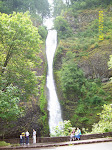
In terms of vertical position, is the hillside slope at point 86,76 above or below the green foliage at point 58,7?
below

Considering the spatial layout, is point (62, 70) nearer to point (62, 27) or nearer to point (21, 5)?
point (62, 27)

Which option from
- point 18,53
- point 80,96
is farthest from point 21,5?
point 18,53

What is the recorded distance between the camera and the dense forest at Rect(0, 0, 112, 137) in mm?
14141

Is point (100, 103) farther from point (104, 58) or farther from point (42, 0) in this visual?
point (42, 0)

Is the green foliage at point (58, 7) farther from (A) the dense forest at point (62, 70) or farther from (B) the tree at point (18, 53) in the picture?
(B) the tree at point (18, 53)

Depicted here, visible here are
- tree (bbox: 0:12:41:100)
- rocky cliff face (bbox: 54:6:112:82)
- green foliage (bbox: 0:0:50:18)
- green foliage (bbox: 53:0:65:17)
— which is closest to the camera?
tree (bbox: 0:12:41:100)

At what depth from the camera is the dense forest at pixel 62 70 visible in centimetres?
1414

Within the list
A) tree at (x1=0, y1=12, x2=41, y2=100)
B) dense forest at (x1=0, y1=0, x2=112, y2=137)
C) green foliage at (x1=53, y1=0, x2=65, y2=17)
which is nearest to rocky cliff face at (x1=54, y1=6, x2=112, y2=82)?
dense forest at (x1=0, y1=0, x2=112, y2=137)

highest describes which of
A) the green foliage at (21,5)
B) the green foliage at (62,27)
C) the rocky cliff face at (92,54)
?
the green foliage at (21,5)

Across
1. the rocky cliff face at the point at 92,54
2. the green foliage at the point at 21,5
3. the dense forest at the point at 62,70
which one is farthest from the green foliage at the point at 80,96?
the green foliage at the point at 21,5

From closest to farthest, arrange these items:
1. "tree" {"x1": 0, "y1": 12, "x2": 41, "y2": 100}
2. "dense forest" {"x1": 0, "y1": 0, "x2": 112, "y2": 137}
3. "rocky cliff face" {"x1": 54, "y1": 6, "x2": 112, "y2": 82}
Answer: "tree" {"x1": 0, "y1": 12, "x2": 41, "y2": 100}, "dense forest" {"x1": 0, "y1": 0, "x2": 112, "y2": 137}, "rocky cliff face" {"x1": 54, "y1": 6, "x2": 112, "y2": 82}

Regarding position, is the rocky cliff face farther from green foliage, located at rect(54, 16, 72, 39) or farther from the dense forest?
green foliage, located at rect(54, 16, 72, 39)

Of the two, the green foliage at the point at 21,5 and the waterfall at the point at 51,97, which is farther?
the green foliage at the point at 21,5

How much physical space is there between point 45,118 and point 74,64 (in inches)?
439
